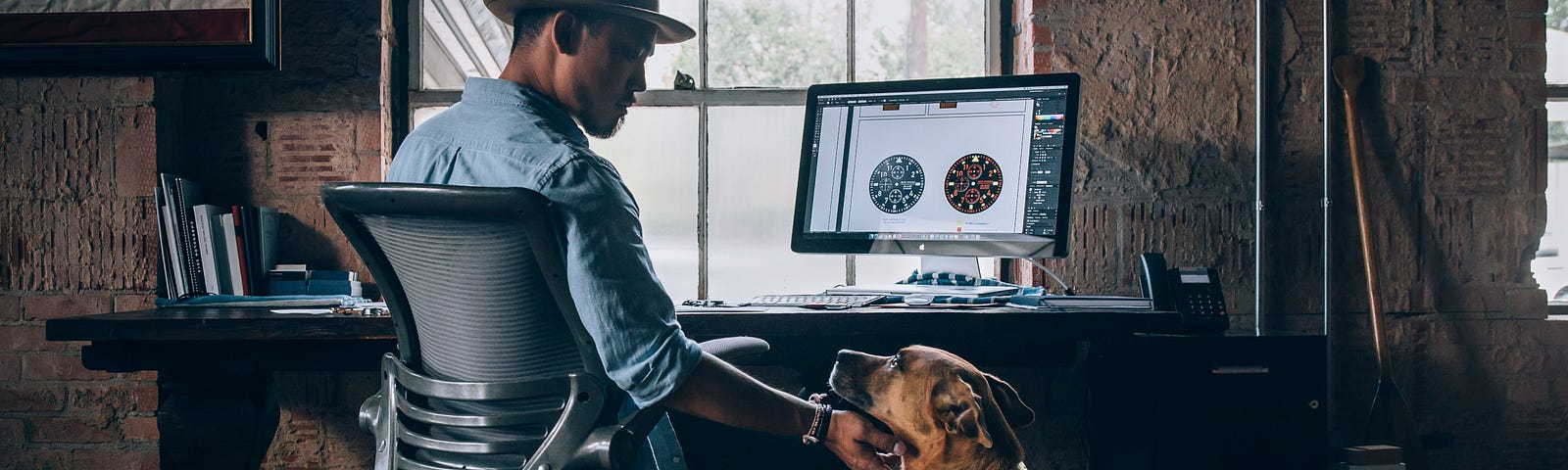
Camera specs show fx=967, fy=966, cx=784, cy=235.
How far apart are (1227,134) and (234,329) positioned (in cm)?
237

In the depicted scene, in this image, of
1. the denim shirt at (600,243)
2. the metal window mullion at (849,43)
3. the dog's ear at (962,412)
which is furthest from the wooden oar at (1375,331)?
the denim shirt at (600,243)

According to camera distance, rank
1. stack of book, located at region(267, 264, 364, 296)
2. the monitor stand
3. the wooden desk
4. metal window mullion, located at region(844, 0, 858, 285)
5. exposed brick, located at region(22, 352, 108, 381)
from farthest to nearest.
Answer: metal window mullion, located at region(844, 0, 858, 285) → exposed brick, located at region(22, 352, 108, 381) → stack of book, located at region(267, 264, 364, 296) → the monitor stand → the wooden desk

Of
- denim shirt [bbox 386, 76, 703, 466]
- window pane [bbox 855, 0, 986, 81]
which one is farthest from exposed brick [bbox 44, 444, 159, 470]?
window pane [bbox 855, 0, 986, 81]

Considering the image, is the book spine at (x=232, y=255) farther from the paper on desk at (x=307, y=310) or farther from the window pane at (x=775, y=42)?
the window pane at (x=775, y=42)

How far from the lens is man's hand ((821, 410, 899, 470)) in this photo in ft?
4.06

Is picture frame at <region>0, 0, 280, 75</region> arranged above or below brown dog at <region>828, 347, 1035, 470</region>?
above

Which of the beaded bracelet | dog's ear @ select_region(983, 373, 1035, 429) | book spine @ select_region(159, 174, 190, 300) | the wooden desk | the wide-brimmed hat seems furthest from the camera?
book spine @ select_region(159, 174, 190, 300)

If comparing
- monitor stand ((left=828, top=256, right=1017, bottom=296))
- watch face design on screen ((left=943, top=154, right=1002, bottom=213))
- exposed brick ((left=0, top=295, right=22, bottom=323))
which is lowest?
exposed brick ((left=0, top=295, right=22, bottom=323))

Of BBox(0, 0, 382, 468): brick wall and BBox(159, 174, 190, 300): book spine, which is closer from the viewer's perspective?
BBox(159, 174, 190, 300): book spine

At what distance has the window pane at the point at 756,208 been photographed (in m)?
2.77

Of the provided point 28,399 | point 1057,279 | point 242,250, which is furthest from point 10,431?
point 1057,279

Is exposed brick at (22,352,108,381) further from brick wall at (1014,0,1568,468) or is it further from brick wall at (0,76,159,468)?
brick wall at (1014,0,1568,468)

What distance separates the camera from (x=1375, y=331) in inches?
96.3

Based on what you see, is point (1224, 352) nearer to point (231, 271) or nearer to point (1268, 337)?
point (1268, 337)
